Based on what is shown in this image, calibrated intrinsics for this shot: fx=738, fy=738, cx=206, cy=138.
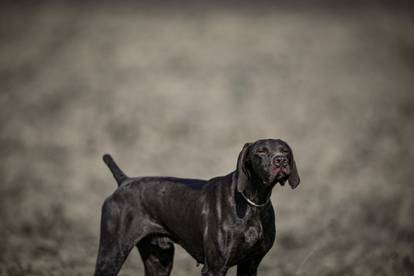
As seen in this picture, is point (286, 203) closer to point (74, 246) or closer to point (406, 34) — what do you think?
point (74, 246)

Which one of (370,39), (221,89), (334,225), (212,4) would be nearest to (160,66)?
(221,89)

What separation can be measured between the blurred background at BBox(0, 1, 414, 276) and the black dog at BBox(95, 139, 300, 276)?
2.40 metres

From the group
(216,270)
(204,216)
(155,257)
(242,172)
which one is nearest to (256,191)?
(242,172)

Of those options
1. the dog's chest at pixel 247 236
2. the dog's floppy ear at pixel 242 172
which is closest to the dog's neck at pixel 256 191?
the dog's floppy ear at pixel 242 172

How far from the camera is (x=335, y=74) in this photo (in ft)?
114

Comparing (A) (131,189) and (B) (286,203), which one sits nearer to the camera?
(A) (131,189)

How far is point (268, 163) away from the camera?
703 centimetres

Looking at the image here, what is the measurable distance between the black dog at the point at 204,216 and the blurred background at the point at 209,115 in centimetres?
240

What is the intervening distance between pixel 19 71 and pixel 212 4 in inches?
415

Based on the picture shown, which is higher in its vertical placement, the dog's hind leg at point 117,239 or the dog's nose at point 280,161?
the dog's nose at point 280,161

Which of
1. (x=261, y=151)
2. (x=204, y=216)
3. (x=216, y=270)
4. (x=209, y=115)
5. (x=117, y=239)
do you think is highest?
(x=209, y=115)

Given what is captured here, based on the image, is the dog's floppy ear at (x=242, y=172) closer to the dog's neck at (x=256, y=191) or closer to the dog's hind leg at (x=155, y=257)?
the dog's neck at (x=256, y=191)

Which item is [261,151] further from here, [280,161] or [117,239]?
[117,239]

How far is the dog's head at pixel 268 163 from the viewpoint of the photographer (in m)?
7.00
